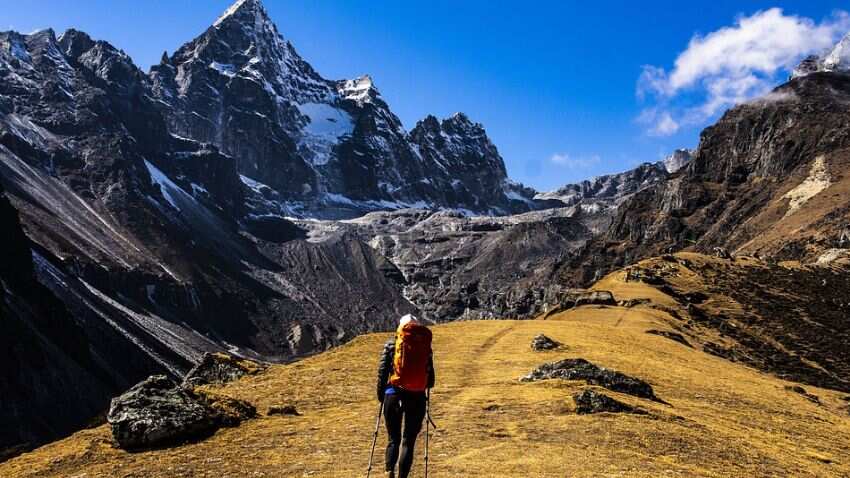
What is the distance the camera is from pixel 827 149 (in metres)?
178

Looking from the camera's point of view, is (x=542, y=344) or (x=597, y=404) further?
(x=542, y=344)

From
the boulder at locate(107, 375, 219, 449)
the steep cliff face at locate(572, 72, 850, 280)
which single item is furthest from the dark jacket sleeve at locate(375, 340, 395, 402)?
the steep cliff face at locate(572, 72, 850, 280)

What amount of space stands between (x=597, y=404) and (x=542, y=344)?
15.9m

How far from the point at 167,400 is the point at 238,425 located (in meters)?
2.57

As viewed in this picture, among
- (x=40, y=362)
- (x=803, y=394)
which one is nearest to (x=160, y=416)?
(x=803, y=394)

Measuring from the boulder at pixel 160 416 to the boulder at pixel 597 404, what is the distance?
37.5ft

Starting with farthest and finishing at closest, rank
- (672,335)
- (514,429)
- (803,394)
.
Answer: (672,335) < (803,394) < (514,429)

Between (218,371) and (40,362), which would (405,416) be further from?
(40,362)

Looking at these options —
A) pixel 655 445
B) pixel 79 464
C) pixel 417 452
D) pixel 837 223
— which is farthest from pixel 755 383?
pixel 837 223

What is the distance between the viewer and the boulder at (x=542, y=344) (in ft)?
128

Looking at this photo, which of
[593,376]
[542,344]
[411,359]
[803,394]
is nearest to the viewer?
[411,359]

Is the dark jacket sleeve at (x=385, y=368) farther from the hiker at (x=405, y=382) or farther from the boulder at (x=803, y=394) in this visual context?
the boulder at (x=803, y=394)

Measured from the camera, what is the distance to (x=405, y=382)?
1616 cm

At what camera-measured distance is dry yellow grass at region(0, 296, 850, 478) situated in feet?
59.5
